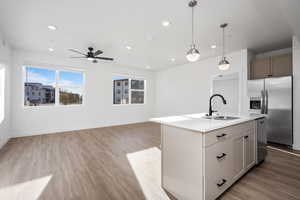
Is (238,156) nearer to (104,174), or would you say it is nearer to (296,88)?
(104,174)

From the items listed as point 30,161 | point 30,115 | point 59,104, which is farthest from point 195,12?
point 30,115

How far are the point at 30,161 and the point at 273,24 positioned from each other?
570 centimetres

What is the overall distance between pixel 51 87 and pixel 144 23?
14.0 ft

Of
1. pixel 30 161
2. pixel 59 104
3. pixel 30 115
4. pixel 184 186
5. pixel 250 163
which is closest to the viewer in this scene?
pixel 184 186

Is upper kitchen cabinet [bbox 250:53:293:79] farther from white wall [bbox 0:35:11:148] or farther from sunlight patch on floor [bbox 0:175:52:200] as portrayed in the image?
white wall [bbox 0:35:11:148]

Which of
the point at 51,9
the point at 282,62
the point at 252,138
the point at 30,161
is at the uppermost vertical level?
the point at 51,9

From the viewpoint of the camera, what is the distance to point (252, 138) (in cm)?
217

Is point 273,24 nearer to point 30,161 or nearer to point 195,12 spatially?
point 195,12

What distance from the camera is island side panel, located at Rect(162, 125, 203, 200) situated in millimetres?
1384

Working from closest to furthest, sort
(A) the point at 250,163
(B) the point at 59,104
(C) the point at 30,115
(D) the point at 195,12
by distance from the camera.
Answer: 1. (A) the point at 250,163
2. (D) the point at 195,12
3. (C) the point at 30,115
4. (B) the point at 59,104

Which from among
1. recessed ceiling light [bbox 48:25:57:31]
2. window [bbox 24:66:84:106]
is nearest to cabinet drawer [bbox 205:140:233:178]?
recessed ceiling light [bbox 48:25:57:31]

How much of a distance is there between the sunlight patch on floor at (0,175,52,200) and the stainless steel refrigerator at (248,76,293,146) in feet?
16.8

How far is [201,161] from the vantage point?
4.45ft

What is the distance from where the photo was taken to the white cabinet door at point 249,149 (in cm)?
202
